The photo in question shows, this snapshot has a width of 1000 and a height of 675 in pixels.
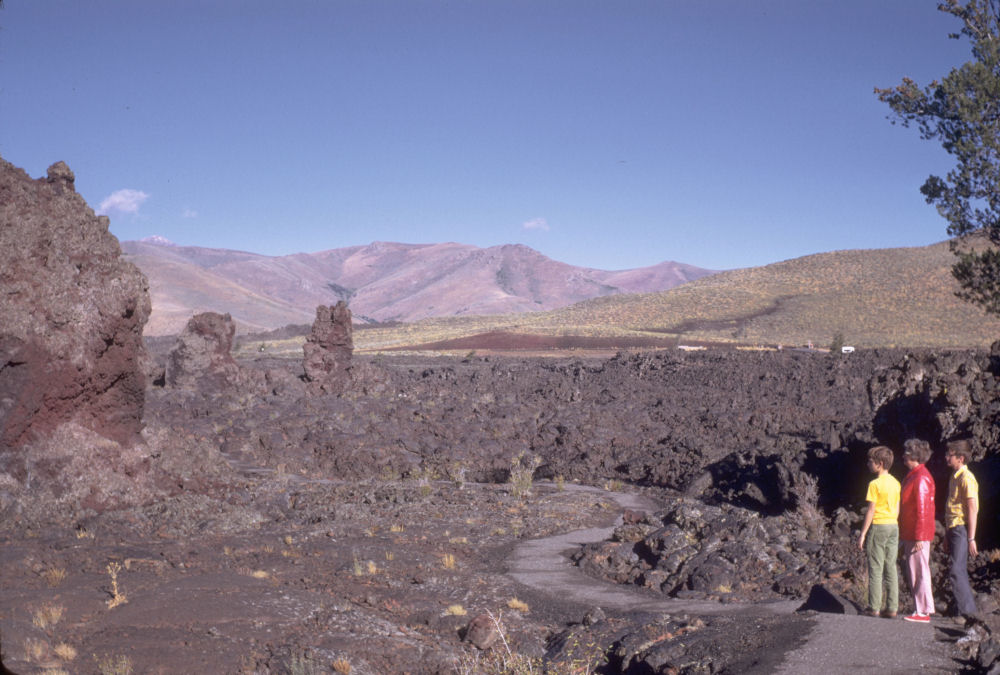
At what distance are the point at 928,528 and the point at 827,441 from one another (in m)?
7.84

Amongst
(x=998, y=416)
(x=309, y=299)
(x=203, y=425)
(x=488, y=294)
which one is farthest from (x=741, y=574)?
(x=309, y=299)

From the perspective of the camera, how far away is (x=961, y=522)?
7539 millimetres

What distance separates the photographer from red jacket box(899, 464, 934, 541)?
7.48 m

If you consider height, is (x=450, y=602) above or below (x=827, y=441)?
below

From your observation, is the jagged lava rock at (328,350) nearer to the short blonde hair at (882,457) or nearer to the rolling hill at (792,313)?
the short blonde hair at (882,457)

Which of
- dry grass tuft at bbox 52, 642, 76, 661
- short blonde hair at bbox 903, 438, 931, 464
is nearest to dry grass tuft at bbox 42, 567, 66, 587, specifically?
dry grass tuft at bbox 52, 642, 76, 661

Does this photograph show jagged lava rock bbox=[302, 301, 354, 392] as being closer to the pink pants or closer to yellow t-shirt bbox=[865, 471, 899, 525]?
yellow t-shirt bbox=[865, 471, 899, 525]

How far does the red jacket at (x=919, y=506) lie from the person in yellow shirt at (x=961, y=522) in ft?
0.71

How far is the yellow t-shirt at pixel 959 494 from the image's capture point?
738 centimetres

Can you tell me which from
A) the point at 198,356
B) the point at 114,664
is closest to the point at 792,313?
the point at 198,356

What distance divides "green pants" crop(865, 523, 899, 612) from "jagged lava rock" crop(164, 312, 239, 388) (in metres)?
19.3

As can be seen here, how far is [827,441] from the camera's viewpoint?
1505 centimetres

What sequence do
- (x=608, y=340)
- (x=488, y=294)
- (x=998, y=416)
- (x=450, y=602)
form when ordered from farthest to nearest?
(x=488, y=294), (x=608, y=340), (x=998, y=416), (x=450, y=602)

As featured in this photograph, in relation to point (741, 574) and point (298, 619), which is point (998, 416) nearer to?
point (741, 574)
